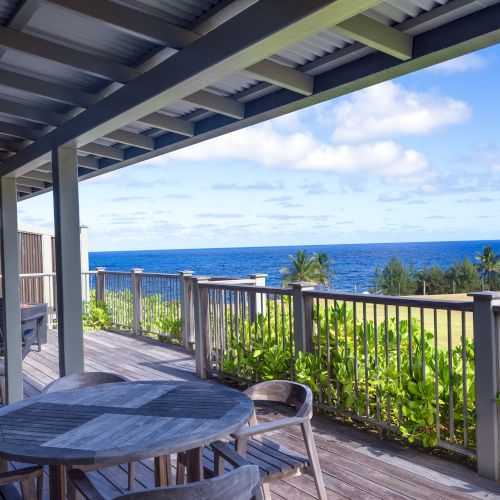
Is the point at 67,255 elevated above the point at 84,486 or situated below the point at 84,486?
above

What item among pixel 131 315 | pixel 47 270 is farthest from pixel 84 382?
pixel 47 270

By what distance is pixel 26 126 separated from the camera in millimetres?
4281

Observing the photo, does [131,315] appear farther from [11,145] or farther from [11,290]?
[11,145]

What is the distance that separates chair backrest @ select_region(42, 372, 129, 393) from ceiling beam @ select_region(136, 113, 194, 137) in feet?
6.01

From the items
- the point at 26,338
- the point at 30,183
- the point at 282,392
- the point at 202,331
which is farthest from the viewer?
the point at 30,183

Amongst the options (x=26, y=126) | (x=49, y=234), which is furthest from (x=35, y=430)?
(x=49, y=234)

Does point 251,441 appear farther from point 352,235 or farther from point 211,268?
point 352,235

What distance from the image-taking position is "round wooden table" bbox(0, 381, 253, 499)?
184 centimetres

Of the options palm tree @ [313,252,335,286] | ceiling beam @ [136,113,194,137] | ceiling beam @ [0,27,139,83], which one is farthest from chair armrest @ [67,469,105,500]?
palm tree @ [313,252,335,286]

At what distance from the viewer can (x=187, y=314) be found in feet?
23.8

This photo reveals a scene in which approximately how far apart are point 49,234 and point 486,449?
893 cm

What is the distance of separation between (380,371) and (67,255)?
2.38 meters

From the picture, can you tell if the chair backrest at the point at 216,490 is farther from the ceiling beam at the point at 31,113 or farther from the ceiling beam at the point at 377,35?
the ceiling beam at the point at 31,113

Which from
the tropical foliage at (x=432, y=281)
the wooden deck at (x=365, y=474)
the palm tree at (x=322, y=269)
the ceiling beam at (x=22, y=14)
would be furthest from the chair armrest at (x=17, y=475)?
the tropical foliage at (x=432, y=281)
